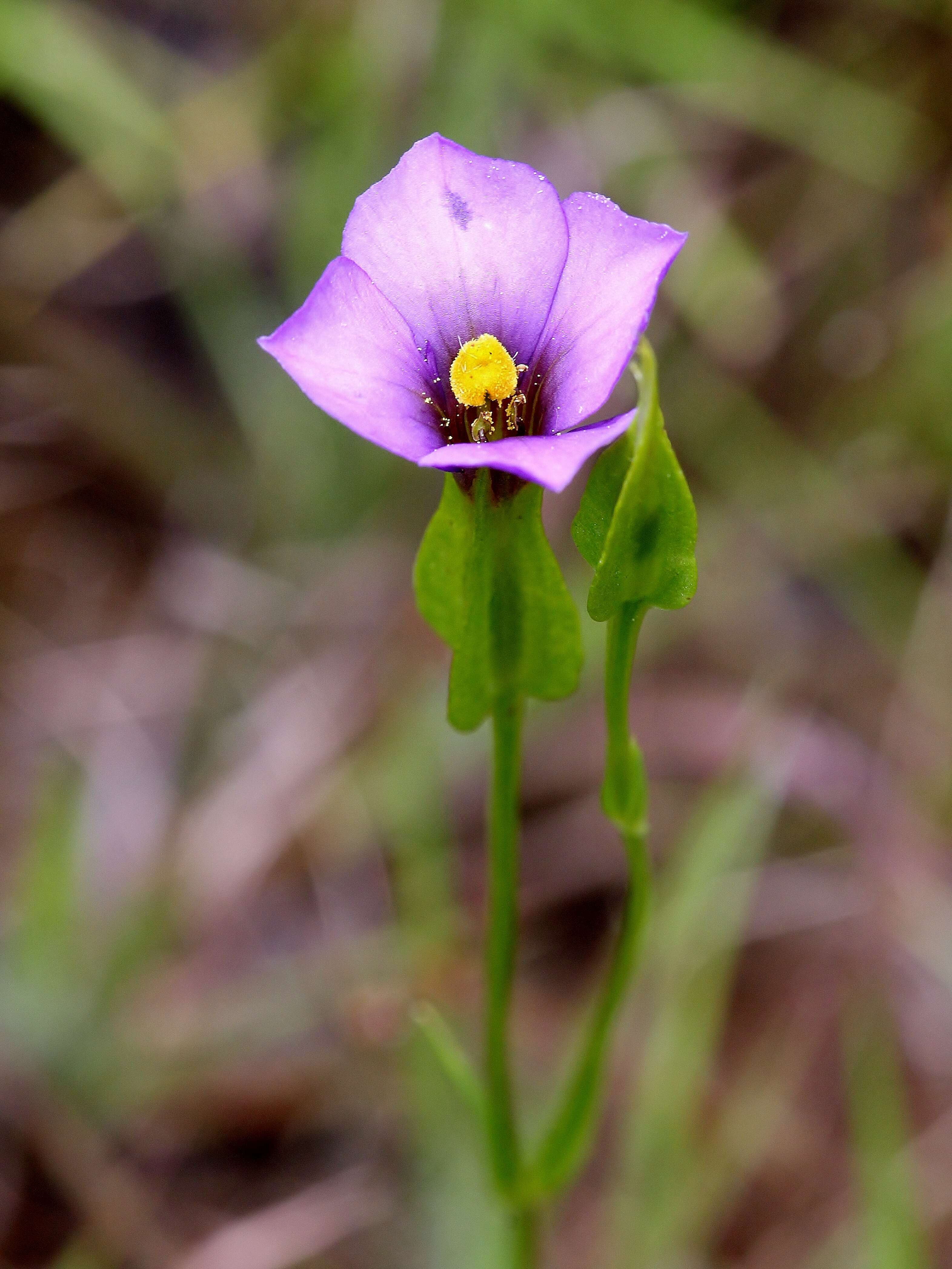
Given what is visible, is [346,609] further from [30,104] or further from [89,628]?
[30,104]

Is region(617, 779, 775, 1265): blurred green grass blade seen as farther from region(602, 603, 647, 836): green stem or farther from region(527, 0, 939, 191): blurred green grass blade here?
region(527, 0, 939, 191): blurred green grass blade

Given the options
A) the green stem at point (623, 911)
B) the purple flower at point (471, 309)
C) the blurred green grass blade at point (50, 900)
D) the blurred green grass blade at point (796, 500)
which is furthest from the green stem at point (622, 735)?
the blurred green grass blade at point (796, 500)

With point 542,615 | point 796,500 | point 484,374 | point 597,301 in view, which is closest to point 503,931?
point 542,615

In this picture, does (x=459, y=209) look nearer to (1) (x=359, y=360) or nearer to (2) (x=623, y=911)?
(1) (x=359, y=360)

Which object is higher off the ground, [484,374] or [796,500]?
[484,374]

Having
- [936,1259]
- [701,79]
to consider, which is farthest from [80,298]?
[936,1259]

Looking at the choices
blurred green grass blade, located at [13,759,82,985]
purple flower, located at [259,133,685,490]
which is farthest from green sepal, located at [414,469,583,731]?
blurred green grass blade, located at [13,759,82,985]
